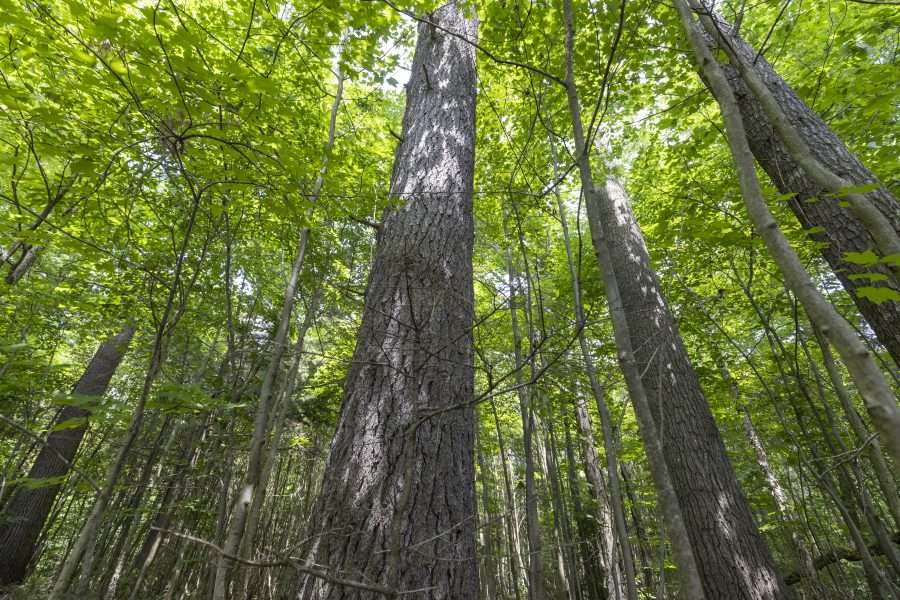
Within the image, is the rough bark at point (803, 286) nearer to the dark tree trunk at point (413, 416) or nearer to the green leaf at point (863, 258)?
the green leaf at point (863, 258)

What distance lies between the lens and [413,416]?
39.3 inches

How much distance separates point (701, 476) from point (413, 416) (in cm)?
325

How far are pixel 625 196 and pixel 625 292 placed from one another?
163 cm

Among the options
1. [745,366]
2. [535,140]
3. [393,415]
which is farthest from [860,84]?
[745,366]

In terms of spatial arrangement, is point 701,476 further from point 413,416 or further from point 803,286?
point 413,416

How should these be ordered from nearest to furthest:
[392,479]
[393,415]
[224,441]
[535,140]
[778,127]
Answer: [778,127]
[392,479]
[393,415]
[535,140]
[224,441]

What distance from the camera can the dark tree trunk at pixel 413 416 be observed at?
1389 mm

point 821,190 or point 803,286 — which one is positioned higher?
point 821,190

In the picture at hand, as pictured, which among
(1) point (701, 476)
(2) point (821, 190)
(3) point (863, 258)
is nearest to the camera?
(3) point (863, 258)

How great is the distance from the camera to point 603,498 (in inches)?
263

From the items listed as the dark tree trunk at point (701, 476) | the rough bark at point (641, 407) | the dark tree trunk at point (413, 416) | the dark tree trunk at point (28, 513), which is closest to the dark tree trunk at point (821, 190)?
the dark tree trunk at point (701, 476)

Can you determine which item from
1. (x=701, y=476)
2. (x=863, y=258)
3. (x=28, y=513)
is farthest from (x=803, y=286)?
(x=28, y=513)

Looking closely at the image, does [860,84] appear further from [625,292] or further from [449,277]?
[449,277]

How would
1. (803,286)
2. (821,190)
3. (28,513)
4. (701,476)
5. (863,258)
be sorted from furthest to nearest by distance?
(28,513) → (701,476) → (821,190) → (863,258) → (803,286)
